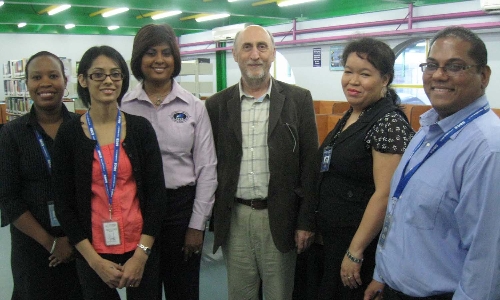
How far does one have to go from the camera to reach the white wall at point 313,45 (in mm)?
7246

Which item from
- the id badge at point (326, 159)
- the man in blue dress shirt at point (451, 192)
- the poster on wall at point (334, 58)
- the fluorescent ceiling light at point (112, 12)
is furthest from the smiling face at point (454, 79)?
the fluorescent ceiling light at point (112, 12)

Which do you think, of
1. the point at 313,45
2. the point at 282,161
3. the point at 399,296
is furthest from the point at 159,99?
the point at 313,45

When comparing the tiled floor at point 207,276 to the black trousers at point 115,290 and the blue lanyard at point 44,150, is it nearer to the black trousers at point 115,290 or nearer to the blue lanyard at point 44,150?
the black trousers at point 115,290

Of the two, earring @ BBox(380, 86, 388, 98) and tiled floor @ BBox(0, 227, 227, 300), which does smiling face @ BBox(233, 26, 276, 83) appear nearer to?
earring @ BBox(380, 86, 388, 98)

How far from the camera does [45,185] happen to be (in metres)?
1.89

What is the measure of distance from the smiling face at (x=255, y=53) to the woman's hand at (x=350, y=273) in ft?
3.03

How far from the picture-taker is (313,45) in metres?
10.5

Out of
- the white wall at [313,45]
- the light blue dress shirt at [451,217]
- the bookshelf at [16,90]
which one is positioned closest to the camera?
the light blue dress shirt at [451,217]

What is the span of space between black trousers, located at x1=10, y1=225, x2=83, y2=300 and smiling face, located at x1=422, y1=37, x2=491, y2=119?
1.73 meters

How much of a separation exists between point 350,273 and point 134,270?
0.87 meters

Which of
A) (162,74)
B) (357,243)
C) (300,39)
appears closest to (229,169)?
(162,74)

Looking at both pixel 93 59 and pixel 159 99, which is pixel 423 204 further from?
pixel 93 59

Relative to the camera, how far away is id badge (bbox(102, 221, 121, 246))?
164 cm

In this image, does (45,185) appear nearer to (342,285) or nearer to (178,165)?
(178,165)
